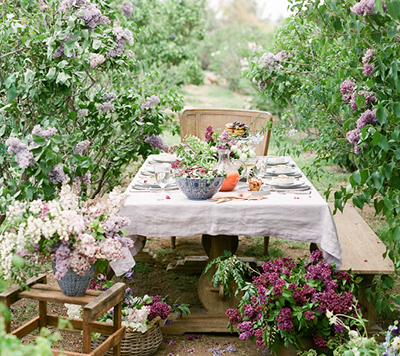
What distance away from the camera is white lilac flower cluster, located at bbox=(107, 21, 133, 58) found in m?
2.80

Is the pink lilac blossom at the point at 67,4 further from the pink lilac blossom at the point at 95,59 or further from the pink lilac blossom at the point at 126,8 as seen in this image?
the pink lilac blossom at the point at 126,8

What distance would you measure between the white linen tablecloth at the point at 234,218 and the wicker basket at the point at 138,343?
0.51 m

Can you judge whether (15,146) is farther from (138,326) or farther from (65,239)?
(138,326)

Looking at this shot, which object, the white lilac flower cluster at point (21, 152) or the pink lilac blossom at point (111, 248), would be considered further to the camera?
the white lilac flower cluster at point (21, 152)

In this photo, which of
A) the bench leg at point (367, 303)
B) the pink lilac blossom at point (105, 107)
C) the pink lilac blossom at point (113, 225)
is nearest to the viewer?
the pink lilac blossom at point (113, 225)

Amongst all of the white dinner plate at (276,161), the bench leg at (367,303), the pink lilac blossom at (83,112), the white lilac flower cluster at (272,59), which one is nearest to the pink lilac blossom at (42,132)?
the pink lilac blossom at (83,112)

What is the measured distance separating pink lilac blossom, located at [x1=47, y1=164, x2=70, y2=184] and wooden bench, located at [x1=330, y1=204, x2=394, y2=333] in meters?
1.43

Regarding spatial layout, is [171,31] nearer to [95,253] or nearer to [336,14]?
[336,14]

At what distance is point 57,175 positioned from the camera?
2.24 metres

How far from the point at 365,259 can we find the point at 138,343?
1.27 metres

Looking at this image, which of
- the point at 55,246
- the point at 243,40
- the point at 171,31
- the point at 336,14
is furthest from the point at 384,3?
the point at 243,40

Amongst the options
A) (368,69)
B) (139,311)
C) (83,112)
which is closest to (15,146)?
(83,112)

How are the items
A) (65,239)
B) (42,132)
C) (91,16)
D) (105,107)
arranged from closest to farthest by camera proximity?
(65,239), (42,132), (91,16), (105,107)

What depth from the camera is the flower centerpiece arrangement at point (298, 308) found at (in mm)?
2262
